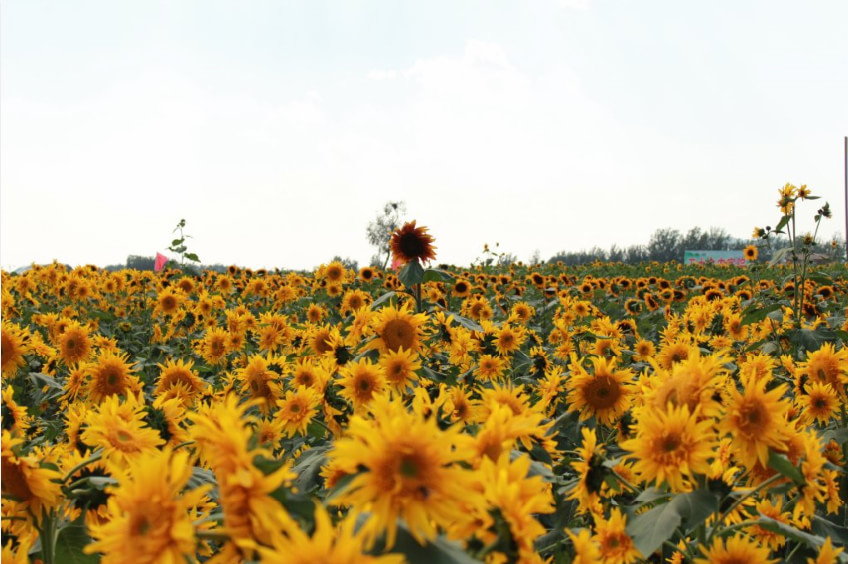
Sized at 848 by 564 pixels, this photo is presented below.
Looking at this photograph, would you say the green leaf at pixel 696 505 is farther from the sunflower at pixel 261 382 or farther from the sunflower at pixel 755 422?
the sunflower at pixel 261 382

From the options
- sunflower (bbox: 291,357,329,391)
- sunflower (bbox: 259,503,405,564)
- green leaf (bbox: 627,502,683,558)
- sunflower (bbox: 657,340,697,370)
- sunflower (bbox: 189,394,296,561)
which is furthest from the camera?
sunflower (bbox: 657,340,697,370)

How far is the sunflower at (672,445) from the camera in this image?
1344 millimetres

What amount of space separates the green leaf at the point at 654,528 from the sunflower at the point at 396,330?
5.24ft

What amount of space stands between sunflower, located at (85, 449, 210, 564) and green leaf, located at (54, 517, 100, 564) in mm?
649

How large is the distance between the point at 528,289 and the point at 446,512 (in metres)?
11.7

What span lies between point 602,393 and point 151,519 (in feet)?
6.63

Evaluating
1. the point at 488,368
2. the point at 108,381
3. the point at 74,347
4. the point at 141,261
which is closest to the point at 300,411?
the point at 108,381

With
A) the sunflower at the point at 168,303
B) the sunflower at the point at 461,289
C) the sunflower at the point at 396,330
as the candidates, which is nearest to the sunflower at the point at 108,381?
the sunflower at the point at 396,330

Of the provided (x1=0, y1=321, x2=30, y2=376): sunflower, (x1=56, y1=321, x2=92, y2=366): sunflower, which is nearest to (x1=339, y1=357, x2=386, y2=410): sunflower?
(x1=0, y1=321, x2=30, y2=376): sunflower

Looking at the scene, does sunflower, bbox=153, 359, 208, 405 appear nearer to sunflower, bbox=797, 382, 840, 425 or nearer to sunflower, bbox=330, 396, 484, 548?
sunflower, bbox=330, 396, 484, 548

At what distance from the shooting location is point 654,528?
137 cm

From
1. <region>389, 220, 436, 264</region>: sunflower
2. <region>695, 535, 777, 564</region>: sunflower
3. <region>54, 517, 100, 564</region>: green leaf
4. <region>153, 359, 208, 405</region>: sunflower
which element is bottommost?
<region>54, 517, 100, 564</region>: green leaf

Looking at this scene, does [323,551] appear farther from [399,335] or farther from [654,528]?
[399,335]

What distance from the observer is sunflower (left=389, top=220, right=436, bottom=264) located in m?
4.25
